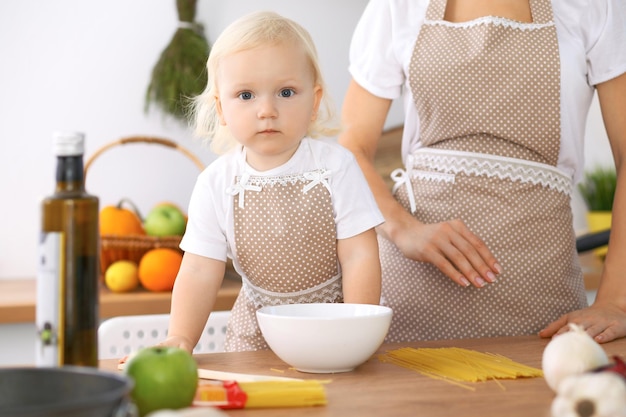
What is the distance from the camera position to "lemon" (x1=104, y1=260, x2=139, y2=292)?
85.2 inches

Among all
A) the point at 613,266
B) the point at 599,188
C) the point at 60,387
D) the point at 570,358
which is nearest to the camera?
the point at 60,387

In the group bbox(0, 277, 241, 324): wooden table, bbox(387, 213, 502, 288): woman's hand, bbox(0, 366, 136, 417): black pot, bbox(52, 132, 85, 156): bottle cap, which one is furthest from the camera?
bbox(0, 277, 241, 324): wooden table

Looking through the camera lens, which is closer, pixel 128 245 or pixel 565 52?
pixel 565 52

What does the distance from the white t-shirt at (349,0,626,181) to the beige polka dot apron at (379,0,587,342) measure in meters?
0.03

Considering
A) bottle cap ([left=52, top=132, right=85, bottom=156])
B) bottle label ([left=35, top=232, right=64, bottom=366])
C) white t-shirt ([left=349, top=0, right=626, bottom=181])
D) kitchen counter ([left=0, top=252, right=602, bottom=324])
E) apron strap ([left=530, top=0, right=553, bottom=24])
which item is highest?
apron strap ([left=530, top=0, right=553, bottom=24])

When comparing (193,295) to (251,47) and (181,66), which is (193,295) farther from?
(181,66)

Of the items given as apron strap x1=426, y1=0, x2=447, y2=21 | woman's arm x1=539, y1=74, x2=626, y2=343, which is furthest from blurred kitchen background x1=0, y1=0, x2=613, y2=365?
woman's arm x1=539, y1=74, x2=626, y2=343

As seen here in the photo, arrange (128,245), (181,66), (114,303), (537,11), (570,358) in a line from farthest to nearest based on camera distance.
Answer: (181,66)
(128,245)
(114,303)
(537,11)
(570,358)

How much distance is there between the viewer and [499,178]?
148 cm

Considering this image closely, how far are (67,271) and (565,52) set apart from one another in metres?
1.03

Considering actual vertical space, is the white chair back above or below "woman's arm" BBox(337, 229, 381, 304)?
below

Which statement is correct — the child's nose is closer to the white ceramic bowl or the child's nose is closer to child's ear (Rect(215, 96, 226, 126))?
child's ear (Rect(215, 96, 226, 126))

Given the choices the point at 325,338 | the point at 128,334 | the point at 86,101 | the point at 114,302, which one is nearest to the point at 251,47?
the point at 325,338

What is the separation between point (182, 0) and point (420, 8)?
1.17 m
